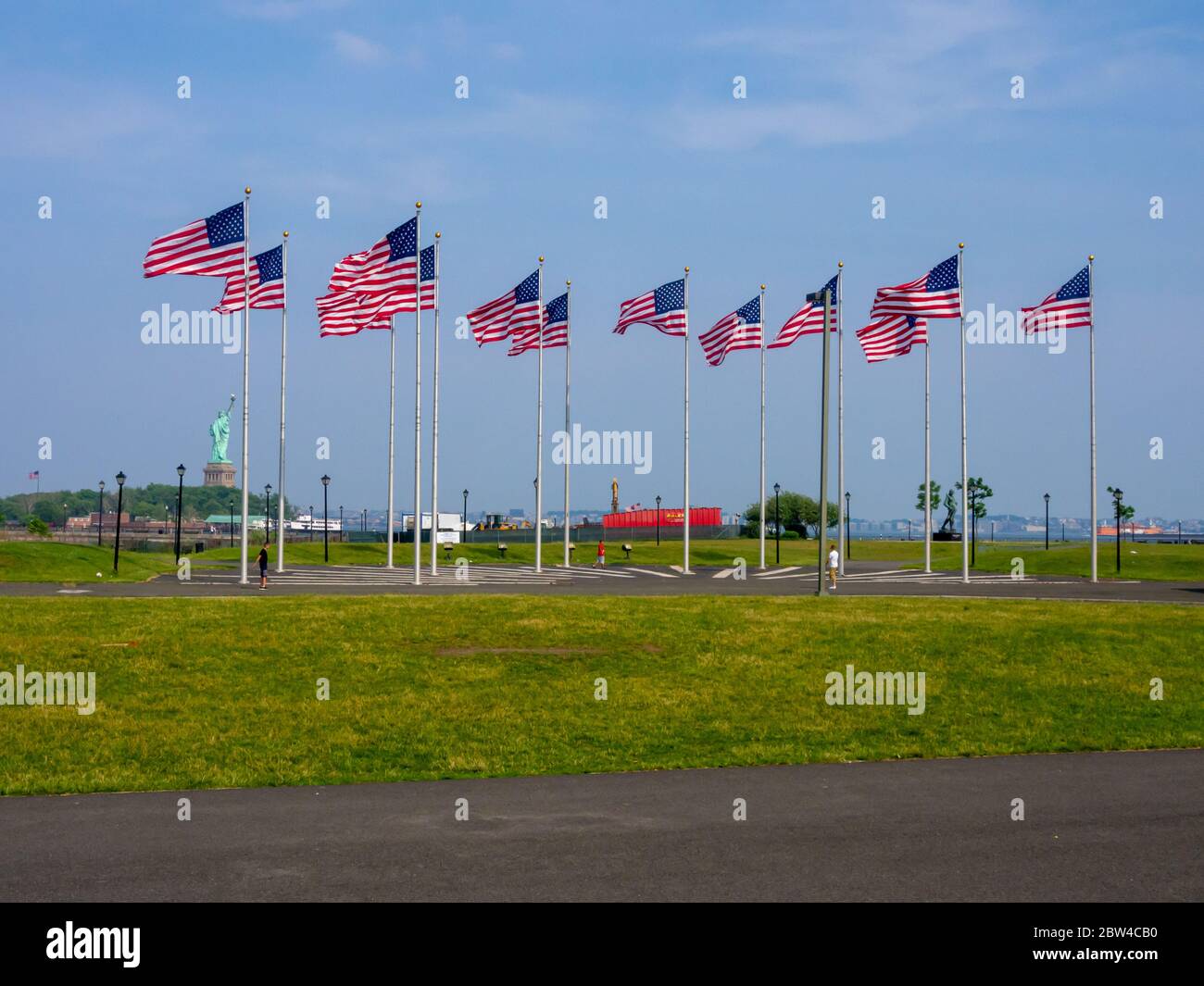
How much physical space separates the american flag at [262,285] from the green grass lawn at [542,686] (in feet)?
46.2

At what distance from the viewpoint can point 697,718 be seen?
1653 cm

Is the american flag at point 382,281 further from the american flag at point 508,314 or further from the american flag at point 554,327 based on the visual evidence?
the american flag at point 554,327

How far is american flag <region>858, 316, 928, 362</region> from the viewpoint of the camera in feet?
134

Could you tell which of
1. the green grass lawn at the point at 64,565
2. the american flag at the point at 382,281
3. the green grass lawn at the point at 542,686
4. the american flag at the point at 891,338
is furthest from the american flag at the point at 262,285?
the american flag at the point at 891,338

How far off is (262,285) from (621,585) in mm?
15473

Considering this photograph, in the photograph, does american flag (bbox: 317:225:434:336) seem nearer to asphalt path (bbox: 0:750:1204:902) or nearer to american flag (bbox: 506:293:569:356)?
american flag (bbox: 506:293:569:356)

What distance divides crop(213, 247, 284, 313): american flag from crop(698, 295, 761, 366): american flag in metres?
16.3

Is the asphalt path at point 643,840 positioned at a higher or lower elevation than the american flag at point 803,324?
lower

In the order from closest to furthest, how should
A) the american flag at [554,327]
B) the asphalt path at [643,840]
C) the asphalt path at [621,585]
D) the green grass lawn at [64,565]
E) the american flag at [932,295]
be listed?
1. the asphalt path at [643,840]
2. the asphalt path at [621,585]
3. the american flag at [932,295]
4. the green grass lawn at [64,565]
5. the american flag at [554,327]

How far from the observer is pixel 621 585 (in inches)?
1538

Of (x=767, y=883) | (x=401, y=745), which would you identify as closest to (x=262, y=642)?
(x=401, y=745)

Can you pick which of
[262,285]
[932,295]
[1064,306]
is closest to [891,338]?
[932,295]

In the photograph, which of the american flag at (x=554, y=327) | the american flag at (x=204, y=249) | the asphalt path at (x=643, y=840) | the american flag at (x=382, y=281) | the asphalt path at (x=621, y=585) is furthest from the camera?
the american flag at (x=554, y=327)

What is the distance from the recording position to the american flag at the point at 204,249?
30.3 metres
